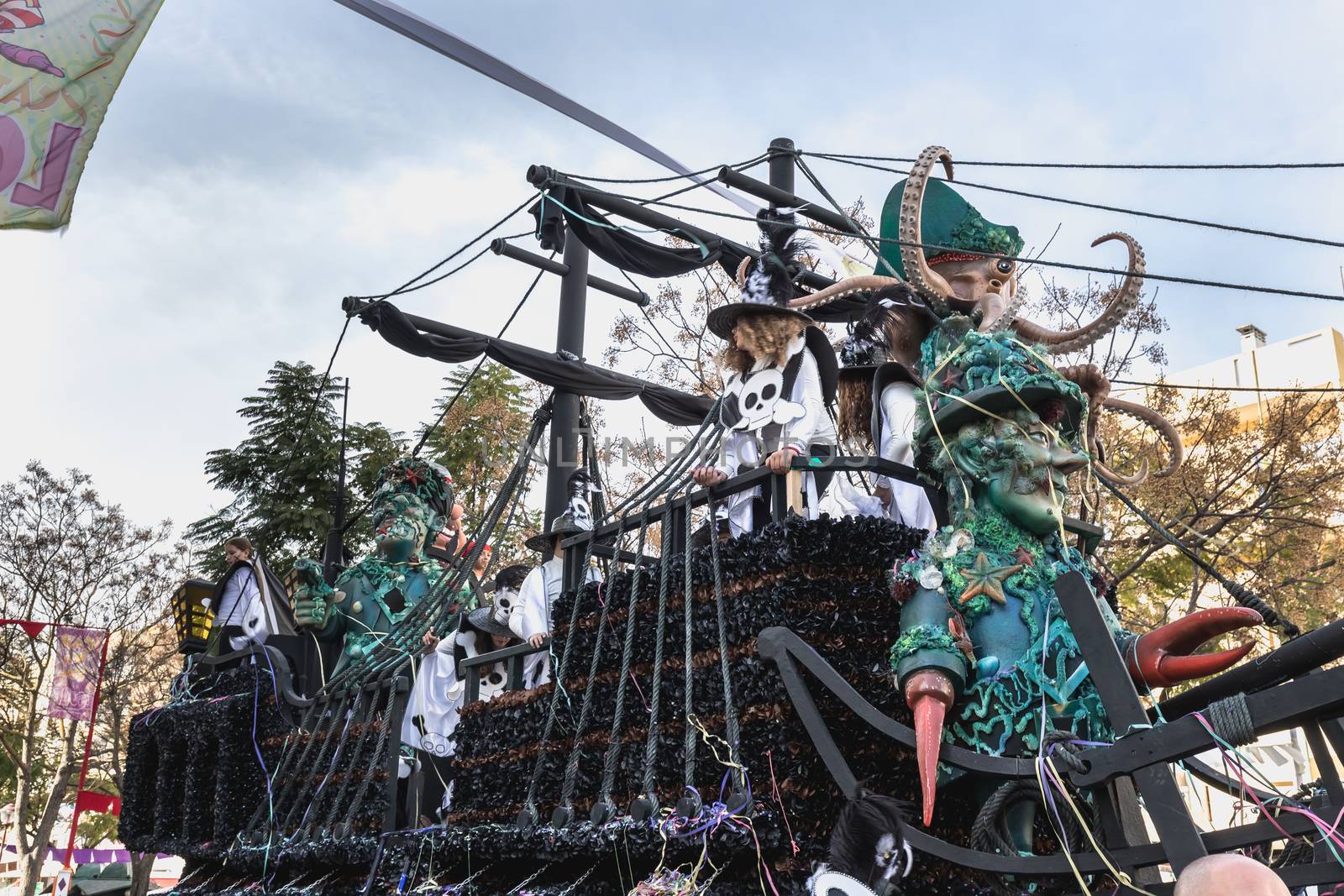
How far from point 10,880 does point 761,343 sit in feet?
80.3

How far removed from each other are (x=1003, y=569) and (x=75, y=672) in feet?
52.8

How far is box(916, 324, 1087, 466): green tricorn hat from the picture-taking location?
3.69 meters

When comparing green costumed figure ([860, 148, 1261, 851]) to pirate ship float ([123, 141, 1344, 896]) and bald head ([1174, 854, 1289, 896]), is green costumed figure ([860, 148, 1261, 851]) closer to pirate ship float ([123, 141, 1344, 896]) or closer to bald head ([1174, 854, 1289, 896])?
pirate ship float ([123, 141, 1344, 896])

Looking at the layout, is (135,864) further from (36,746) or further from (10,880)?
(10,880)

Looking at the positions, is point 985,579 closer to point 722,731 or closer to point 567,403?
point 722,731

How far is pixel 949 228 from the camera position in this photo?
4.91 m

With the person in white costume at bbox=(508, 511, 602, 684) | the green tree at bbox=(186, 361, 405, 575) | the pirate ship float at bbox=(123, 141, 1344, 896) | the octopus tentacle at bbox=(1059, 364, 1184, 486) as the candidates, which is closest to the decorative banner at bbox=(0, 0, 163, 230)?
the pirate ship float at bbox=(123, 141, 1344, 896)

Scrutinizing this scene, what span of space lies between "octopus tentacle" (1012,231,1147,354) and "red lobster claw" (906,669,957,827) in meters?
1.72

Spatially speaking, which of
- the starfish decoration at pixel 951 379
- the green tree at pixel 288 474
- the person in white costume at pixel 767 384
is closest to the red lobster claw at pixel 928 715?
the starfish decoration at pixel 951 379

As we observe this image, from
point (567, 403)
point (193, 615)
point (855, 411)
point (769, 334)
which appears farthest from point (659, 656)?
point (567, 403)

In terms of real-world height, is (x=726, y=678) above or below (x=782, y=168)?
below

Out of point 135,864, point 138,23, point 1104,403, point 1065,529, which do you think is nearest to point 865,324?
point 1104,403

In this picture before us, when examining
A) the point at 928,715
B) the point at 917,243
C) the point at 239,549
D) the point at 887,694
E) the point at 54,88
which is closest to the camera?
the point at 928,715

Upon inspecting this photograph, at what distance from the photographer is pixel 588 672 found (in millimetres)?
4613
